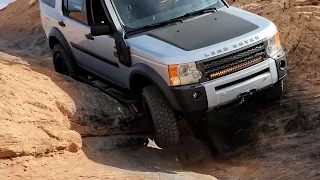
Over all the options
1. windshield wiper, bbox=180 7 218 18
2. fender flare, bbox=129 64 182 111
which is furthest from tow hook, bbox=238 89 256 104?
windshield wiper, bbox=180 7 218 18

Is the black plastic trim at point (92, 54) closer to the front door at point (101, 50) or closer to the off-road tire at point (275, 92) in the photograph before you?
the front door at point (101, 50)

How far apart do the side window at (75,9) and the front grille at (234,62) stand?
2285 mm

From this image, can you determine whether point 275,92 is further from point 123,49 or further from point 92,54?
point 92,54

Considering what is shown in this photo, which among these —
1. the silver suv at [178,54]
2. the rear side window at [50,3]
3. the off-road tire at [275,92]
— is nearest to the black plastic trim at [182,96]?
the silver suv at [178,54]

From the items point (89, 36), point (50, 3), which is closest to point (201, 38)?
point (89, 36)

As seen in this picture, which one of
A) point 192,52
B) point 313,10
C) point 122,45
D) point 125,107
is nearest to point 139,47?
point 122,45

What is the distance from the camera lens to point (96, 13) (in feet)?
23.2

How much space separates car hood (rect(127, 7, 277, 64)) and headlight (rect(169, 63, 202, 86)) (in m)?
0.05

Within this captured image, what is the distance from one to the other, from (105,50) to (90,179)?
2255 mm

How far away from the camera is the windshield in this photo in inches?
258

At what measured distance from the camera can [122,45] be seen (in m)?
6.46

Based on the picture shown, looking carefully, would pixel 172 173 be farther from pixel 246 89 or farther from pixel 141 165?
pixel 246 89

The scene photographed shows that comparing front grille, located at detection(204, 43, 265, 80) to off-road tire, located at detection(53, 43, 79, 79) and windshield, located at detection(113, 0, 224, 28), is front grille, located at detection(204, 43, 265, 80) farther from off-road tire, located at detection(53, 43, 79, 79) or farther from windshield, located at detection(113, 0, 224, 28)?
off-road tire, located at detection(53, 43, 79, 79)

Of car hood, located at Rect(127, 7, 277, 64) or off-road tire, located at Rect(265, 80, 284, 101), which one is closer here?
car hood, located at Rect(127, 7, 277, 64)
